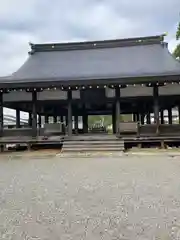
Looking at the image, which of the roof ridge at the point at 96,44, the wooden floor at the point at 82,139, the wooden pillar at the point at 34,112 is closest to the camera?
the wooden floor at the point at 82,139

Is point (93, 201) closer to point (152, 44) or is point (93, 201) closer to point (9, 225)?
point (9, 225)

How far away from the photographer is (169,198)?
573 centimetres

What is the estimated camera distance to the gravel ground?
156 inches

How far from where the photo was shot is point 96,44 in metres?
23.4

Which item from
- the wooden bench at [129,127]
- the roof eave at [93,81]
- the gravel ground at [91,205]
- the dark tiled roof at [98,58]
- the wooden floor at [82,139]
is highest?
the dark tiled roof at [98,58]

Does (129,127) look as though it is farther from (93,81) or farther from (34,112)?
(34,112)

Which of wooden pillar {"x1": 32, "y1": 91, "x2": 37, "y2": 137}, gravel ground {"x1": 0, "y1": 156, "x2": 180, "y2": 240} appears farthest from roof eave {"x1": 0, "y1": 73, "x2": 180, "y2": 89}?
gravel ground {"x1": 0, "y1": 156, "x2": 180, "y2": 240}

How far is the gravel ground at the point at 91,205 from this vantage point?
397 cm

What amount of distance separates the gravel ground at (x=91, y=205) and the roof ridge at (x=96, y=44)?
50.4 ft

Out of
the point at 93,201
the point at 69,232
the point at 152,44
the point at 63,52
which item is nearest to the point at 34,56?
the point at 63,52

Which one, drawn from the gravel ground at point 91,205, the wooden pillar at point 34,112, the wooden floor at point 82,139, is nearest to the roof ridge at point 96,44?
the wooden pillar at point 34,112

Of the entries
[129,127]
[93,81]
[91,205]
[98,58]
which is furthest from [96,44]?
[91,205]

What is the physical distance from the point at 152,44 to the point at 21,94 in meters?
9.26

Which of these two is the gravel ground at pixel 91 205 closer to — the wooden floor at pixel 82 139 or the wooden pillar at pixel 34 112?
the wooden floor at pixel 82 139
